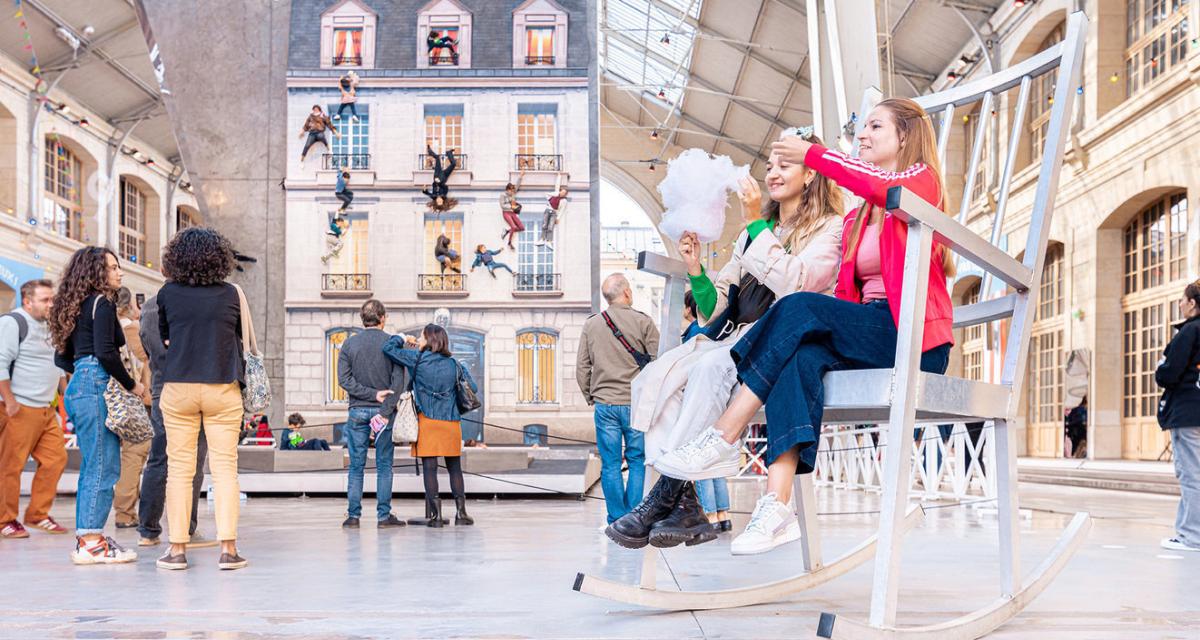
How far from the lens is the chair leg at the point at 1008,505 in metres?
2.62

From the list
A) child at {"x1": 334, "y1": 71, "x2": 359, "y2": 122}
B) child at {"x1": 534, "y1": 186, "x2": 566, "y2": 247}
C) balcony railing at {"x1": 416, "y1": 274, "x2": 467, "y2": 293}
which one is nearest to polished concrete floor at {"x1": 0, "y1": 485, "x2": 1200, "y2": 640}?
balcony railing at {"x1": 416, "y1": 274, "x2": 467, "y2": 293}

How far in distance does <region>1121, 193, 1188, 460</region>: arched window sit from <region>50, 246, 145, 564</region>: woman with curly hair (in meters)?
13.1

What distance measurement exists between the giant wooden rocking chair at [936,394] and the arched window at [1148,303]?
12.5 m

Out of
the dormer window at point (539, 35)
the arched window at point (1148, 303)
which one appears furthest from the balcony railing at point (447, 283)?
the arched window at point (1148, 303)

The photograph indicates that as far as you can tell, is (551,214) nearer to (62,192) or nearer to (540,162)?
(540,162)

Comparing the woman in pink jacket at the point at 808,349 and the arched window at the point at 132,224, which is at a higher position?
the arched window at the point at 132,224

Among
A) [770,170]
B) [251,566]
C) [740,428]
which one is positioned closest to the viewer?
Answer: [740,428]

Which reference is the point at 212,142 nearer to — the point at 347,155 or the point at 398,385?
the point at 347,155

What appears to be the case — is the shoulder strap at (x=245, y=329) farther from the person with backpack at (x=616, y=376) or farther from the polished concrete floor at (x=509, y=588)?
the person with backpack at (x=616, y=376)

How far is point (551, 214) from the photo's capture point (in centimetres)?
1088

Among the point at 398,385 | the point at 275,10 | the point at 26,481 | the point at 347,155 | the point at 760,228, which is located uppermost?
the point at 275,10

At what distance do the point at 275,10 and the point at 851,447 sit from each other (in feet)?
23.8

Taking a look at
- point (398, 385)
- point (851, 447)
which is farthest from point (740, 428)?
point (851, 447)

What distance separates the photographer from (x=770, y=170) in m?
2.88
